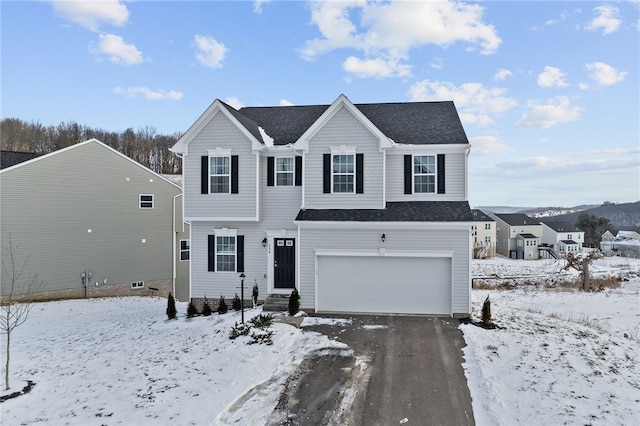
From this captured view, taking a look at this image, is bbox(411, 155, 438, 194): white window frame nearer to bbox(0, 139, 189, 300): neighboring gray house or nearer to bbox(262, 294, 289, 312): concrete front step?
bbox(262, 294, 289, 312): concrete front step

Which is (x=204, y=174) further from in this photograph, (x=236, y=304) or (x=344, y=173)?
(x=344, y=173)

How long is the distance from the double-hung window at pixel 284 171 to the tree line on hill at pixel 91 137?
3551 cm

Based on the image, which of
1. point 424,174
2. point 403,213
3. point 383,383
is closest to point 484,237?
point 424,174

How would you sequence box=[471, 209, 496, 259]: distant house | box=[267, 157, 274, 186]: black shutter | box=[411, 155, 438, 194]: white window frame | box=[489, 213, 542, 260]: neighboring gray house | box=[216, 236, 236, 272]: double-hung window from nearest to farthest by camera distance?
box=[411, 155, 438, 194]: white window frame < box=[267, 157, 274, 186]: black shutter < box=[216, 236, 236, 272]: double-hung window < box=[471, 209, 496, 259]: distant house < box=[489, 213, 542, 260]: neighboring gray house

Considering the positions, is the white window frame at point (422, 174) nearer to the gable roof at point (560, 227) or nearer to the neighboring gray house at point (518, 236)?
the neighboring gray house at point (518, 236)

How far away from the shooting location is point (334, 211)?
1265 cm

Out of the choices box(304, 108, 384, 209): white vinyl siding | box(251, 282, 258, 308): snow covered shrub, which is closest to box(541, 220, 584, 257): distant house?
box(304, 108, 384, 209): white vinyl siding

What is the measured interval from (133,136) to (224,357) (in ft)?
170

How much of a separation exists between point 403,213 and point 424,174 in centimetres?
188

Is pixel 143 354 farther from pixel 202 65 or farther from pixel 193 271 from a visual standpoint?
pixel 202 65

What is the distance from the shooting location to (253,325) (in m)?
10.2

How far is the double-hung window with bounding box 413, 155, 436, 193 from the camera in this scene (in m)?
13.0

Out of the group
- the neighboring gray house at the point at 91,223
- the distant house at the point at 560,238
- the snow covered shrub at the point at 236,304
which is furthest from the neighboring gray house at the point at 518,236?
the snow covered shrub at the point at 236,304

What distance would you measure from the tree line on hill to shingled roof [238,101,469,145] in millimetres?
33082
